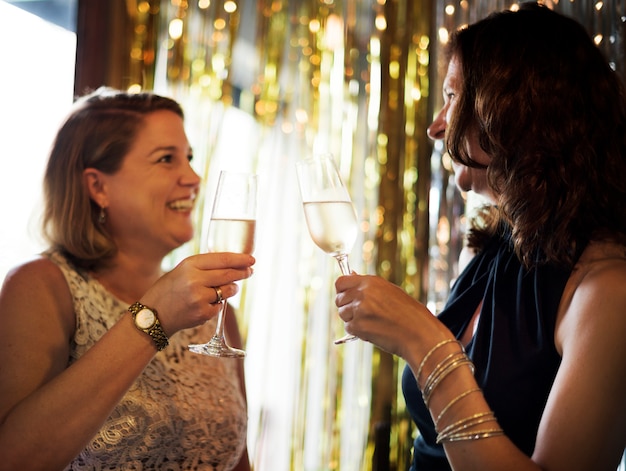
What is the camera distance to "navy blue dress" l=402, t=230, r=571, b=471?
1.33 m

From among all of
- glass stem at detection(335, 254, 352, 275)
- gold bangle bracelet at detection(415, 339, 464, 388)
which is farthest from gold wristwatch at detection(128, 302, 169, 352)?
gold bangle bracelet at detection(415, 339, 464, 388)

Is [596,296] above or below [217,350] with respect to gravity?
above

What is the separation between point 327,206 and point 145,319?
45cm

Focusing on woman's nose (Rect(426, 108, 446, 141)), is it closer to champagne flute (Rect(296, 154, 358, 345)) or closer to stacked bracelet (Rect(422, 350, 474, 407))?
champagne flute (Rect(296, 154, 358, 345))

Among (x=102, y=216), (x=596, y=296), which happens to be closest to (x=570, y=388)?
(x=596, y=296)

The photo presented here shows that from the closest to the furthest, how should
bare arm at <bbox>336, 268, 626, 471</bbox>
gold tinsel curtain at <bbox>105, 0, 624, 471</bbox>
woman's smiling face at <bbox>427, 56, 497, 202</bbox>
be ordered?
bare arm at <bbox>336, 268, 626, 471</bbox>, woman's smiling face at <bbox>427, 56, 497, 202</bbox>, gold tinsel curtain at <bbox>105, 0, 624, 471</bbox>

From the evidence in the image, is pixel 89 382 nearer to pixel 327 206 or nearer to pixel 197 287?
pixel 197 287

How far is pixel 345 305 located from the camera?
1.33 meters

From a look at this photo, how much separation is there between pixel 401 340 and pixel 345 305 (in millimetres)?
135

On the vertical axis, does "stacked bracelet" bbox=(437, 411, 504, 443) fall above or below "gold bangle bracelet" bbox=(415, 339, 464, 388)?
below

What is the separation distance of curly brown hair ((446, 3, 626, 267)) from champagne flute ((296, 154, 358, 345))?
35cm

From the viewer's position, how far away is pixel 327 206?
1373 mm

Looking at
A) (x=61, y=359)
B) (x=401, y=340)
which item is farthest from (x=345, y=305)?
(x=61, y=359)

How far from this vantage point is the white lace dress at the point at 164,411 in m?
1.60
